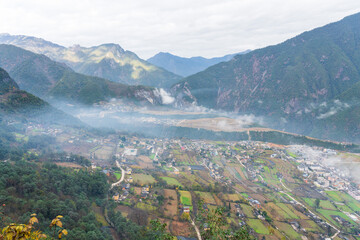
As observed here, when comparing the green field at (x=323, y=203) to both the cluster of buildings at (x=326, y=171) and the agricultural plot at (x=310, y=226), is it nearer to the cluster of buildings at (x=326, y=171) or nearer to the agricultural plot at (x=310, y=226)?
the cluster of buildings at (x=326, y=171)

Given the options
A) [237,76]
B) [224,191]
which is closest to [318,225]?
[224,191]

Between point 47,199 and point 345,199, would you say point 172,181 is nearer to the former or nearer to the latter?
point 47,199

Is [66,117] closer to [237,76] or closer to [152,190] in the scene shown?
[152,190]

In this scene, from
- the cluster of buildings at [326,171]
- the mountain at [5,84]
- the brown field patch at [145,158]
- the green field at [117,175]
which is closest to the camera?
the green field at [117,175]

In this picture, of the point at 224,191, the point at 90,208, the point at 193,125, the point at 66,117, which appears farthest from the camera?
the point at 193,125

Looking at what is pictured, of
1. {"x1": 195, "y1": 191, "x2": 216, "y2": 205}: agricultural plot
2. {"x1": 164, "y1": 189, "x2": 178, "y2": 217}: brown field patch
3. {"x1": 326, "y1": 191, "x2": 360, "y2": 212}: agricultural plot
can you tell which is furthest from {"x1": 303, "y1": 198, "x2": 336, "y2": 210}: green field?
{"x1": 164, "y1": 189, "x2": 178, "y2": 217}: brown field patch

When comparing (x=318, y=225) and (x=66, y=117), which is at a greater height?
(x=66, y=117)

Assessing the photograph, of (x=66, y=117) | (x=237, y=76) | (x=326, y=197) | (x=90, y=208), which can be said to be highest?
(x=237, y=76)

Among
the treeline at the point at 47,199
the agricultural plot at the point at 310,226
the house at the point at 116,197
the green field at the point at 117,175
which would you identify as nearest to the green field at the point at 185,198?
the house at the point at 116,197
